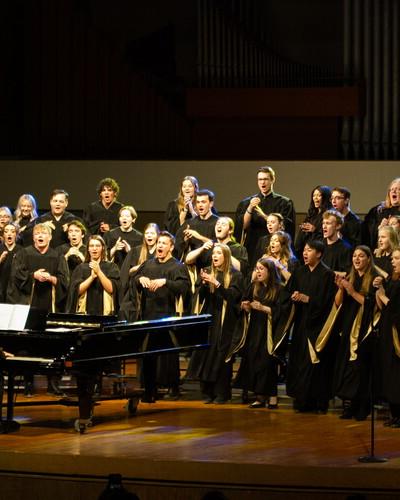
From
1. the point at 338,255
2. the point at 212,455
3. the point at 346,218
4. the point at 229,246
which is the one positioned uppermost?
the point at 346,218

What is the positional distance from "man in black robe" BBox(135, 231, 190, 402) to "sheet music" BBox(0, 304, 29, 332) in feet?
5.09

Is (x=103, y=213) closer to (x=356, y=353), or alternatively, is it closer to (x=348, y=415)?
(x=356, y=353)

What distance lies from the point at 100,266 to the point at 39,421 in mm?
1643

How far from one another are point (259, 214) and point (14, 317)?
3.06m

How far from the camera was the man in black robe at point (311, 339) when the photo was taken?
850 centimetres

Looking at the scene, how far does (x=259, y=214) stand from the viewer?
32.9 ft

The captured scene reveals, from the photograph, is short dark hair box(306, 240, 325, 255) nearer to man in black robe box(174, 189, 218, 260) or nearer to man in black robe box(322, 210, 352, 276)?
man in black robe box(322, 210, 352, 276)

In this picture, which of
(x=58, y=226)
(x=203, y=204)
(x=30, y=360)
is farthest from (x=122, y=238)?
(x=30, y=360)

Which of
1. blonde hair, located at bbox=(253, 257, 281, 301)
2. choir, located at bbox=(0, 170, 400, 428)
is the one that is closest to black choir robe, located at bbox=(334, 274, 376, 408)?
choir, located at bbox=(0, 170, 400, 428)

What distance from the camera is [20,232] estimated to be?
33.7ft
